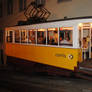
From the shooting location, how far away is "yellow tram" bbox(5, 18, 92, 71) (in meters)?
6.25

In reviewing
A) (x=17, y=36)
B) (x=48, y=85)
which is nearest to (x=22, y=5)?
(x=17, y=36)

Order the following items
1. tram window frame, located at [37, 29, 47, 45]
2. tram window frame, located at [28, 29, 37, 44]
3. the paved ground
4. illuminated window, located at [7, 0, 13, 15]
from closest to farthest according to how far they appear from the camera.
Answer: the paved ground
tram window frame, located at [37, 29, 47, 45]
tram window frame, located at [28, 29, 37, 44]
illuminated window, located at [7, 0, 13, 15]

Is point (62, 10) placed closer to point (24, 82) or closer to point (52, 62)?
point (52, 62)

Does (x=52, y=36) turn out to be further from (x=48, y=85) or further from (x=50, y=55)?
(x=48, y=85)

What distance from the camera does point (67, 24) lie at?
252 inches

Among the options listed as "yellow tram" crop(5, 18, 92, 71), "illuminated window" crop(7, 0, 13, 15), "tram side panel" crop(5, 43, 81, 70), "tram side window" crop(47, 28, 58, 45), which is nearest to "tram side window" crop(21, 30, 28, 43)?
"yellow tram" crop(5, 18, 92, 71)

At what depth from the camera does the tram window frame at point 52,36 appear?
690 cm

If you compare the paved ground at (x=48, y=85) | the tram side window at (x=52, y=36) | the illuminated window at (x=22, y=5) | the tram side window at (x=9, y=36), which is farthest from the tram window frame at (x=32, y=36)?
the illuminated window at (x=22, y=5)

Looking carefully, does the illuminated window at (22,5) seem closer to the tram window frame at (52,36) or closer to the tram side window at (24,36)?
the tram side window at (24,36)

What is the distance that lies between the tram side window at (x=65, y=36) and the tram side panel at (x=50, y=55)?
0.33m

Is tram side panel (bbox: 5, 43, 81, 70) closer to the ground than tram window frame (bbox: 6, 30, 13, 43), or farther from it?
closer to the ground

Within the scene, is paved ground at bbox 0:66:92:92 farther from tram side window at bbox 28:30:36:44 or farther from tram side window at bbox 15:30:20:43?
tram side window at bbox 15:30:20:43

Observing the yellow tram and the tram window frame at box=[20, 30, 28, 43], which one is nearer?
the yellow tram

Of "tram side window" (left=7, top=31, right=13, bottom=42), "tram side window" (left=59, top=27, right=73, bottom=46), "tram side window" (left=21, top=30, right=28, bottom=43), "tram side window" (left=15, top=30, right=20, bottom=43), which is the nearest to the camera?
"tram side window" (left=59, top=27, right=73, bottom=46)
